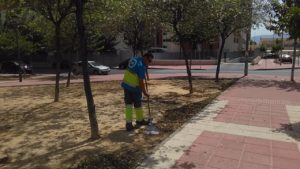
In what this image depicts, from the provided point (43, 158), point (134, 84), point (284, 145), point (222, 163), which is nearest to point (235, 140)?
point (284, 145)

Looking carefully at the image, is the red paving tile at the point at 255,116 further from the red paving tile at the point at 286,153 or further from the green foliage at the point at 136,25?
the green foliage at the point at 136,25

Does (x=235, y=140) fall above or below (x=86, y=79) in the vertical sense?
below

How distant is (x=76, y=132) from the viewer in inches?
348

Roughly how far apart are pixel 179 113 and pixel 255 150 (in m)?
3.72

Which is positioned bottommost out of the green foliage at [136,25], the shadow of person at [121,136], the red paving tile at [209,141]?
the red paving tile at [209,141]

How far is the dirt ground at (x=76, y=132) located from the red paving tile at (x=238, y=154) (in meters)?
0.81

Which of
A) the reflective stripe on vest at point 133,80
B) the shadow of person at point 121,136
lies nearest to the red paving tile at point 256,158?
the shadow of person at point 121,136

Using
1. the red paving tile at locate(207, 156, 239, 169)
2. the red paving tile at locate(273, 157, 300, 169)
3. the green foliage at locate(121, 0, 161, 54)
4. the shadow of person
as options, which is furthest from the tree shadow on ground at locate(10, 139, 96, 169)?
the green foliage at locate(121, 0, 161, 54)

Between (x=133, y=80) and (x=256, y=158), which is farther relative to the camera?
(x=133, y=80)

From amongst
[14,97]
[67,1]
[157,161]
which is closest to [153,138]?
[157,161]

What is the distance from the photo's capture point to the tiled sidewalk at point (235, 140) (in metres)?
6.48

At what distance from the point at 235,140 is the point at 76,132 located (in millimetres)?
3437

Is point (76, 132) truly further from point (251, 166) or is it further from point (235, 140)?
point (251, 166)

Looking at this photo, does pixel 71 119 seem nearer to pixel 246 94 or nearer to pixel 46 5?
pixel 46 5
